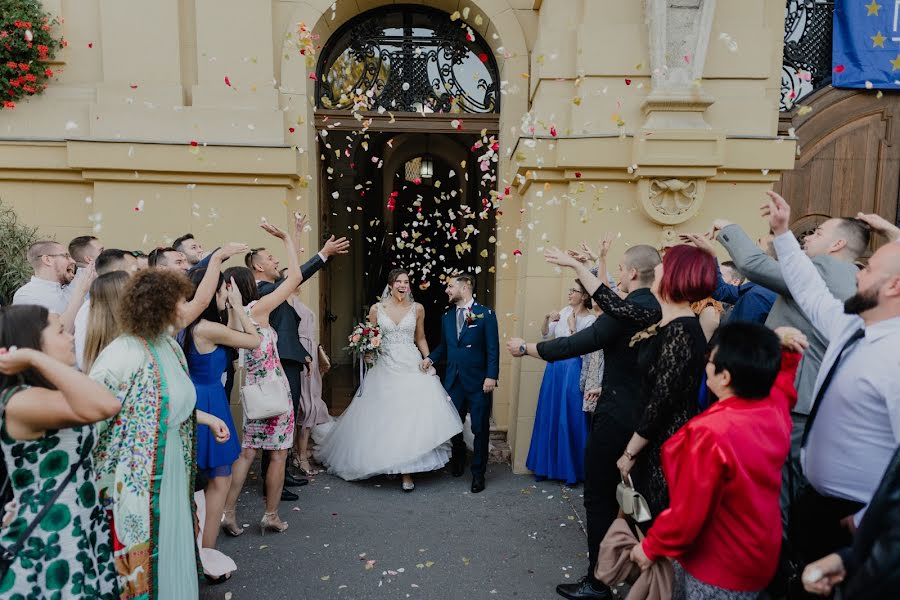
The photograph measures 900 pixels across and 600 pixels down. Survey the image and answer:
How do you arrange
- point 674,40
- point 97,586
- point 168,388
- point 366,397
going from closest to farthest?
point 97,586
point 168,388
point 674,40
point 366,397

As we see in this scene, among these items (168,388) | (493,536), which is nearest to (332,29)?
(168,388)

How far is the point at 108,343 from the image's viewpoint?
8.71ft

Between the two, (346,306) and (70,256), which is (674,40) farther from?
(346,306)

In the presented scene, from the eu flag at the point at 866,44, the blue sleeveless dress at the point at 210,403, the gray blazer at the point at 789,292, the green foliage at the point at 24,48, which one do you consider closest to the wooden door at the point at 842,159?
the eu flag at the point at 866,44

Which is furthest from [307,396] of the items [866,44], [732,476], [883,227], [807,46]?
[866,44]

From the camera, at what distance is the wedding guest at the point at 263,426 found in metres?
3.97

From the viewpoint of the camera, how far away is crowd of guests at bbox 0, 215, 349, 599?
6.64ft

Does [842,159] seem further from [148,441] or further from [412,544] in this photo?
[148,441]

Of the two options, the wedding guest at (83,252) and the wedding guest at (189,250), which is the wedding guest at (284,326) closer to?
the wedding guest at (189,250)

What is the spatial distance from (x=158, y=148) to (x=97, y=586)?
447 cm

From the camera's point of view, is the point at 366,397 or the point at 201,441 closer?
the point at 201,441

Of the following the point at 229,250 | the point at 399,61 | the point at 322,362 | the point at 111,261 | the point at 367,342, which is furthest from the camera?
the point at 399,61

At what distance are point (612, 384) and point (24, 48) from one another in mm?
6155

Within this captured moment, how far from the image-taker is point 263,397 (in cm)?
407
